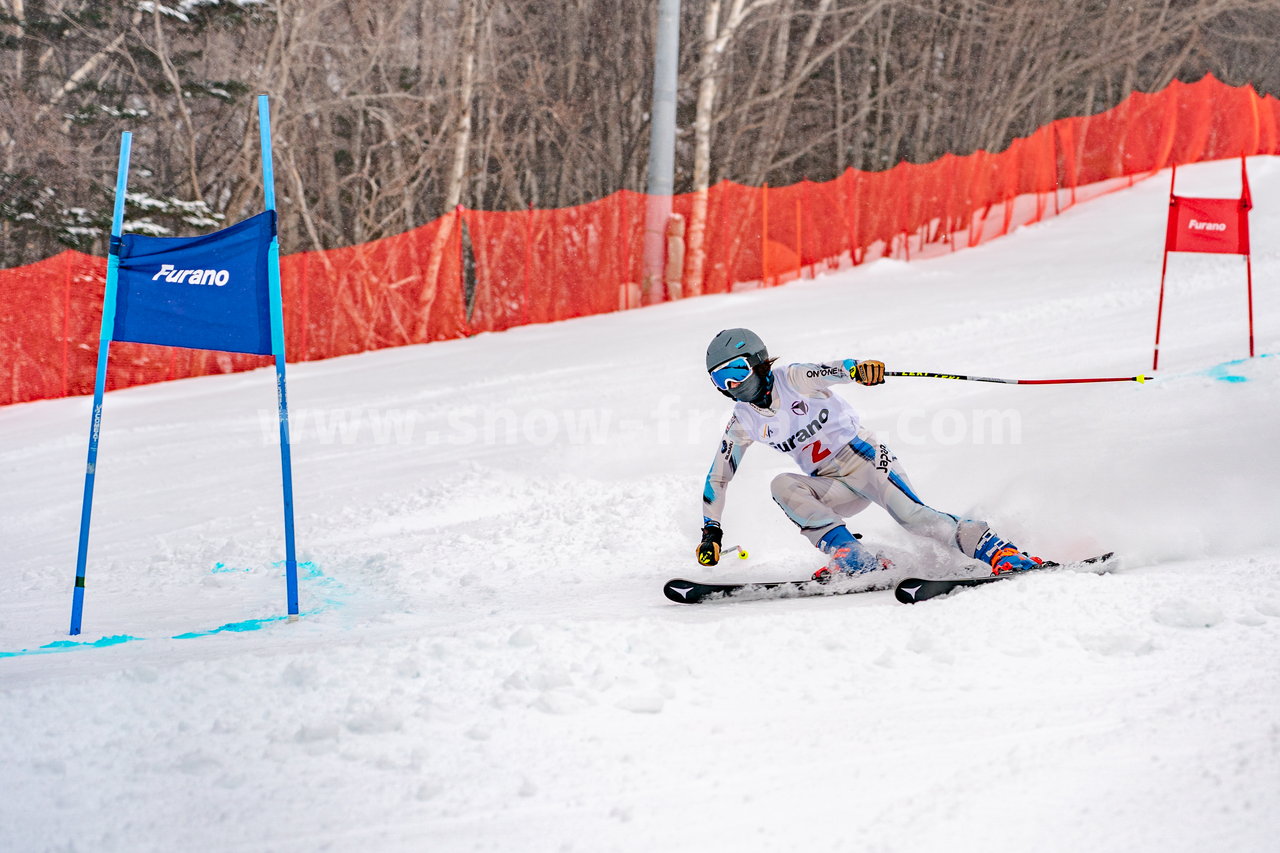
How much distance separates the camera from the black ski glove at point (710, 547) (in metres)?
5.17

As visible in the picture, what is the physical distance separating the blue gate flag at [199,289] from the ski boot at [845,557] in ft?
9.15

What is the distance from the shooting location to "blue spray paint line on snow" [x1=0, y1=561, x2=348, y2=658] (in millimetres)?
4703

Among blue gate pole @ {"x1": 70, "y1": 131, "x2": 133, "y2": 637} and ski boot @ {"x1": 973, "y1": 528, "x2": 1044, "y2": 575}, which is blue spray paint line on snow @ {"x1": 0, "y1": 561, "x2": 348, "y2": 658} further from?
ski boot @ {"x1": 973, "y1": 528, "x2": 1044, "y2": 575}

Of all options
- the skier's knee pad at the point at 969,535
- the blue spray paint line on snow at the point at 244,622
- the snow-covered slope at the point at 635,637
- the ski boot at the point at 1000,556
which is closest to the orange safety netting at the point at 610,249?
the snow-covered slope at the point at 635,637

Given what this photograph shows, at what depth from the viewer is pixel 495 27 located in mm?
23141

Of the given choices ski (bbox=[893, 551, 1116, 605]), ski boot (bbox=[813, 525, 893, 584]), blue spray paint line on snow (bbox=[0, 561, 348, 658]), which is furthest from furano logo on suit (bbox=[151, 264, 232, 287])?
ski (bbox=[893, 551, 1116, 605])

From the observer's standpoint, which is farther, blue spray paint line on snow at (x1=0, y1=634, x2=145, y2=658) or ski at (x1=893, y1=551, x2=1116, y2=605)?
blue spray paint line on snow at (x1=0, y1=634, x2=145, y2=658)

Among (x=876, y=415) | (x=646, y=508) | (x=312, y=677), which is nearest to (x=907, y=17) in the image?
(x=876, y=415)

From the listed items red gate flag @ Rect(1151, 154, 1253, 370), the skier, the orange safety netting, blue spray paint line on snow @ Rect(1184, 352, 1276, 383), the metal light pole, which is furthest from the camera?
the metal light pole

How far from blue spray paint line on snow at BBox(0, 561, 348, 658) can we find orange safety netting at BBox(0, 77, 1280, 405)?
803 centimetres

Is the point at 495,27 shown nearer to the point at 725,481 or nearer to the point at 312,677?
the point at 725,481

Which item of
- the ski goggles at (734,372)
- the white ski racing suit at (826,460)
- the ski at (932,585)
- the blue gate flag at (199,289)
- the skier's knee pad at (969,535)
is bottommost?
the ski at (932,585)

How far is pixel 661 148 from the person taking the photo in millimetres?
16594

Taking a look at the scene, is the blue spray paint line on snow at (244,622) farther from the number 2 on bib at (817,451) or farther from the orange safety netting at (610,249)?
the orange safety netting at (610,249)
